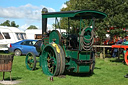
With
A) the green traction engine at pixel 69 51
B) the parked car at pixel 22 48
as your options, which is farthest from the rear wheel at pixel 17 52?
the green traction engine at pixel 69 51

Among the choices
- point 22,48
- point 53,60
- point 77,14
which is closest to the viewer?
point 77,14

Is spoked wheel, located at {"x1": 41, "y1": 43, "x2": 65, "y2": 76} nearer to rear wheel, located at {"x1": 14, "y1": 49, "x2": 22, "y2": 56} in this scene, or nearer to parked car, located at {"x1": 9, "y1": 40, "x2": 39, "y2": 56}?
parked car, located at {"x1": 9, "y1": 40, "x2": 39, "y2": 56}

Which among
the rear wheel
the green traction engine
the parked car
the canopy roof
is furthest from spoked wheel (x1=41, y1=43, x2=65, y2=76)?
the rear wheel

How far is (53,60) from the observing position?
29.1 ft

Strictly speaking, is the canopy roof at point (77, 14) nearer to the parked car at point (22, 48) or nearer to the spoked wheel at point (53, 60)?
the spoked wheel at point (53, 60)

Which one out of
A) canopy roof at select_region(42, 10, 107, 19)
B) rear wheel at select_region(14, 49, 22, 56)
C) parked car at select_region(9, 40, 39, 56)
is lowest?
rear wheel at select_region(14, 49, 22, 56)

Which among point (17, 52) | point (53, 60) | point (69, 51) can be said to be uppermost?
point (69, 51)

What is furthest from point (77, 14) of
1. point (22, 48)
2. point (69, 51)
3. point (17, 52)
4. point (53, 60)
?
point (17, 52)

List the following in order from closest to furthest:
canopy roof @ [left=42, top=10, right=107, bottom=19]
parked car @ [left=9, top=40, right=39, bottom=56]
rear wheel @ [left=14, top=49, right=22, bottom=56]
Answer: canopy roof @ [left=42, top=10, right=107, bottom=19], parked car @ [left=9, top=40, right=39, bottom=56], rear wheel @ [left=14, top=49, right=22, bottom=56]

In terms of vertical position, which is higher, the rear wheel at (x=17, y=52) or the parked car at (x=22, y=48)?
the parked car at (x=22, y=48)

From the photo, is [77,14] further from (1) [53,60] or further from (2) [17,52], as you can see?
(2) [17,52]

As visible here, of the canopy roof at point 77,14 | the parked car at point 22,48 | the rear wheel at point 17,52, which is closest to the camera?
the canopy roof at point 77,14

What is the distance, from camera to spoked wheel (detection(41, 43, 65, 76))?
845cm

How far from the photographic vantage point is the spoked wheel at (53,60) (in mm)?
8445
